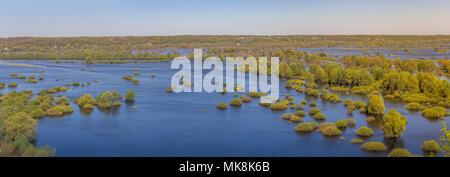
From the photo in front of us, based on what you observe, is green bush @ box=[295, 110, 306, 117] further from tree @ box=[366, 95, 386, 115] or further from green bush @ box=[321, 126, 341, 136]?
tree @ box=[366, 95, 386, 115]

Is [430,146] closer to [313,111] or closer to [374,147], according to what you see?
[374,147]

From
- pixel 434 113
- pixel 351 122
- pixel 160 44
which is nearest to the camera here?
pixel 351 122

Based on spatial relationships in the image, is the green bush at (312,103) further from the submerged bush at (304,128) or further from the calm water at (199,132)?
the submerged bush at (304,128)

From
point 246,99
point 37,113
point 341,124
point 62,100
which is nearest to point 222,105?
point 246,99

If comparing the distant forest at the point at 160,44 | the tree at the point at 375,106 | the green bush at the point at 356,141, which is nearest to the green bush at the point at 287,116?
the green bush at the point at 356,141

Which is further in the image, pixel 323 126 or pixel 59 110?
pixel 59 110
